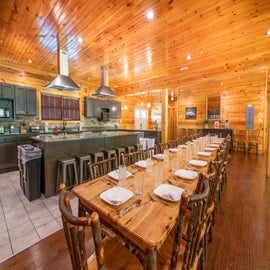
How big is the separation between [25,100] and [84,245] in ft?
17.6

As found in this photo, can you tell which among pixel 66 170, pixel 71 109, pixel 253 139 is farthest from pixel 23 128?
pixel 253 139

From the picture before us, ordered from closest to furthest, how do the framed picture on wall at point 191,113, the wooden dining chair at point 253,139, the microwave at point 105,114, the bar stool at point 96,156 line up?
the bar stool at point 96,156 < the wooden dining chair at point 253,139 < the microwave at point 105,114 < the framed picture on wall at point 191,113

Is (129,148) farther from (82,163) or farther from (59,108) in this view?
Result: (59,108)

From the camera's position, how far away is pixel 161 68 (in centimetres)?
505

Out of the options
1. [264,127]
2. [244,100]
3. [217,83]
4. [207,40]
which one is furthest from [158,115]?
[207,40]

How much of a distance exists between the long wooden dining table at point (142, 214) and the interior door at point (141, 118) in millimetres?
8070

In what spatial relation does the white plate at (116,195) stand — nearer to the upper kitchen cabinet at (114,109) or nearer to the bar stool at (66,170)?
the bar stool at (66,170)

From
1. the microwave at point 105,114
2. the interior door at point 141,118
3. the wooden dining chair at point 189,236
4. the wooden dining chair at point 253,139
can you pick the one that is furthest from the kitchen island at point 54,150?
the wooden dining chair at point 253,139

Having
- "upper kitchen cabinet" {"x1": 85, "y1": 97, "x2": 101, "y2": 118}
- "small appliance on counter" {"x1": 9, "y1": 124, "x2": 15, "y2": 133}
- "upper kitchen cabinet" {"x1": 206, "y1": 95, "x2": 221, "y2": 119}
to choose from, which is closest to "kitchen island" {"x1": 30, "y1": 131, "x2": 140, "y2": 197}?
"small appliance on counter" {"x1": 9, "y1": 124, "x2": 15, "y2": 133}

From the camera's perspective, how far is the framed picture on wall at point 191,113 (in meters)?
8.11

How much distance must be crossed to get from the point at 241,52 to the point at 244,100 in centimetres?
359

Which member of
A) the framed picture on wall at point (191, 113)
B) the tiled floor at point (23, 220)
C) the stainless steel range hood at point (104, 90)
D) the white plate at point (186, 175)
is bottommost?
the tiled floor at point (23, 220)

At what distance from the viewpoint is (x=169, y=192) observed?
124 centimetres

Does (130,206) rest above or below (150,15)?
below
